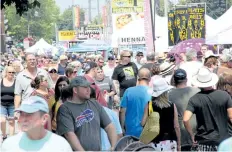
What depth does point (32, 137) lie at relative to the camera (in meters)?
5.01

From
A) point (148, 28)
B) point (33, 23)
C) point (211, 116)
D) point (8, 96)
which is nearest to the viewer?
point (211, 116)

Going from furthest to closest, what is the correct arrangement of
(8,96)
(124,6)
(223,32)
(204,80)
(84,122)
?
(124,6) → (223,32) → (8,96) → (204,80) → (84,122)

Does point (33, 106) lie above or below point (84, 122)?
above

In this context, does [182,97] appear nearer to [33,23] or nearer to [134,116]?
[134,116]

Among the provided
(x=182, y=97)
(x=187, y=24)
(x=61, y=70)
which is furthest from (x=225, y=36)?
(x=182, y=97)

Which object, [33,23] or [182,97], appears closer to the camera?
[182,97]

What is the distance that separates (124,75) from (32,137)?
7789mm

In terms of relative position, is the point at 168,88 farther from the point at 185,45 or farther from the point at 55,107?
the point at 185,45

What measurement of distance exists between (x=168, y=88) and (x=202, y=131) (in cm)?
67

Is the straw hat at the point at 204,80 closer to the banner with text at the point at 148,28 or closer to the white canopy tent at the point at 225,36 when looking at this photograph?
the banner with text at the point at 148,28

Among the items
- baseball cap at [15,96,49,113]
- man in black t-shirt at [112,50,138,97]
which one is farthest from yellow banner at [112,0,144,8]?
baseball cap at [15,96,49,113]

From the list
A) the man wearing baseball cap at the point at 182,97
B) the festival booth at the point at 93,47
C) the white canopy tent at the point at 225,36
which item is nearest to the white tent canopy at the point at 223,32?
the white canopy tent at the point at 225,36

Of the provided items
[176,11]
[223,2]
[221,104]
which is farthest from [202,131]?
[223,2]

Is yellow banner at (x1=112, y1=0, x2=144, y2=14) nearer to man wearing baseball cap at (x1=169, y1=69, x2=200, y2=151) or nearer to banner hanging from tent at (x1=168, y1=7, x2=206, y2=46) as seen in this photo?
banner hanging from tent at (x1=168, y1=7, x2=206, y2=46)
